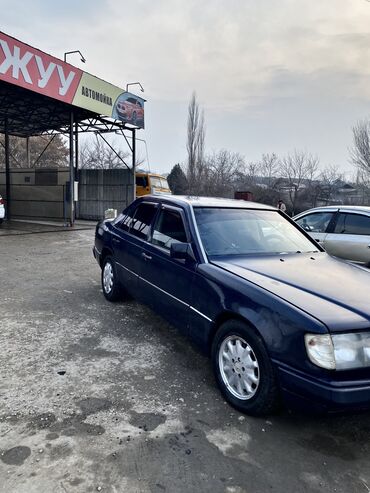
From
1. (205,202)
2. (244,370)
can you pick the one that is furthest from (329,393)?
(205,202)

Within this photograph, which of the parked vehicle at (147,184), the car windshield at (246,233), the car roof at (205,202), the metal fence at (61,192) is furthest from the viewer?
the parked vehicle at (147,184)

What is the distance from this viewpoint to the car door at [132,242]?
4.47 m

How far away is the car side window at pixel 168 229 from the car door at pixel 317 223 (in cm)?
345

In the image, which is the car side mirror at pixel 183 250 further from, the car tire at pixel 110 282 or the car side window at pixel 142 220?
the car tire at pixel 110 282

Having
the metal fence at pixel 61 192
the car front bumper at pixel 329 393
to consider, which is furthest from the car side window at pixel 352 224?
the metal fence at pixel 61 192

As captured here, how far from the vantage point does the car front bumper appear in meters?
2.22

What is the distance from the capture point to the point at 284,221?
Result: 14.6 feet

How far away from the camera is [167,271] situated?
3.75 m

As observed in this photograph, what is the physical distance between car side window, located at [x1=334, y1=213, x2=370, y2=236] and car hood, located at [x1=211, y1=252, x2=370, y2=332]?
109 inches

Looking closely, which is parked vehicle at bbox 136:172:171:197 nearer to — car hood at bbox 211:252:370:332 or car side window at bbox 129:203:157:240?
car side window at bbox 129:203:157:240

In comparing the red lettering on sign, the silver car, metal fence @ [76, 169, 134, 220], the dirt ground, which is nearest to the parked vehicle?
metal fence @ [76, 169, 134, 220]

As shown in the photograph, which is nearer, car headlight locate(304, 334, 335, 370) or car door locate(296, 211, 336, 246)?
car headlight locate(304, 334, 335, 370)

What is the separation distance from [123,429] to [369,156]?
98.2 feet

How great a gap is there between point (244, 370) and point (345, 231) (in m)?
4.45
